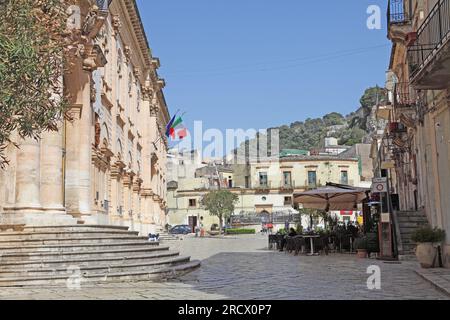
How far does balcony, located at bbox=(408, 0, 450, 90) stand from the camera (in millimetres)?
11470

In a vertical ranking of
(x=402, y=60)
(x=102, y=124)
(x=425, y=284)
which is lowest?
(x=425, y=284)

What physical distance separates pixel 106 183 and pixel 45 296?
1603cm

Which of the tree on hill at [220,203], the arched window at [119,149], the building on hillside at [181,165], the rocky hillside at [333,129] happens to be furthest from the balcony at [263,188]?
the arched window at [119,149]

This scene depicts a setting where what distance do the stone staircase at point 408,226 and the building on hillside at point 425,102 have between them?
52 cm

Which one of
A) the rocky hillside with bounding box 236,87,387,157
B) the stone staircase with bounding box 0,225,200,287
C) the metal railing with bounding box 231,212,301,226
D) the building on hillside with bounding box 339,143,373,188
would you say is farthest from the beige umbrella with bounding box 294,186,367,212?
the rocky hillside with bounding box 236,87,387,157

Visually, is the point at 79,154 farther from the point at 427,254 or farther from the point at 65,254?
the point at 427,254

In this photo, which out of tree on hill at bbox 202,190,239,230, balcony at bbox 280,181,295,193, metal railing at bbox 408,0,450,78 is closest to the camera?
metal railing at bbox 408,0,450,78

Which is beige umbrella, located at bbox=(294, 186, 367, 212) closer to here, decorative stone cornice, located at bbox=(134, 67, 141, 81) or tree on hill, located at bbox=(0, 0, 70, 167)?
tree on hill, located at bbox=(0, 0, 70, 167)

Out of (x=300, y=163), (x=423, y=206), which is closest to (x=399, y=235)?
(x=423, y=206)

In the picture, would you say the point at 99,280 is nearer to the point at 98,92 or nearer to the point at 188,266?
the point at 188,266

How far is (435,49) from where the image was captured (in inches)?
472

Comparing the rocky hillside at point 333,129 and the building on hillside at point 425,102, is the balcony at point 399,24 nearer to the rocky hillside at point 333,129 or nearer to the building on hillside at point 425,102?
the building on hillside at point 425,102

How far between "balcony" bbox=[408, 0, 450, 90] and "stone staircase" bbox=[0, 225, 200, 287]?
710 centimetres
